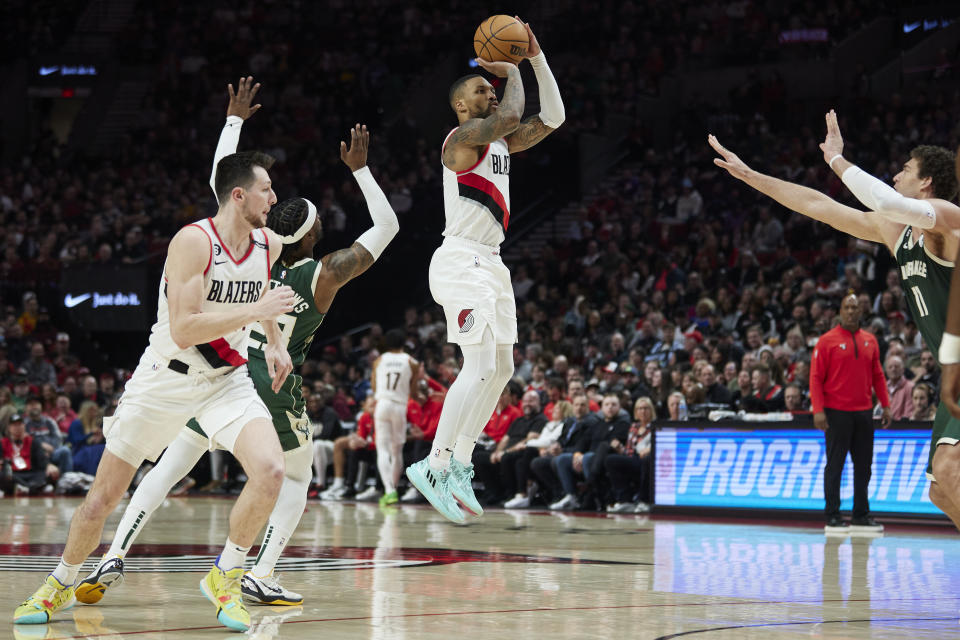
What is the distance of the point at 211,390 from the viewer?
20.5 ft

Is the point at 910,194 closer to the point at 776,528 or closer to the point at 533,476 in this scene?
the point at 776,528

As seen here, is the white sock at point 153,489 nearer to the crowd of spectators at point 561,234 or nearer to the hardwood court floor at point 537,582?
the hardwood court floor at point 537,582

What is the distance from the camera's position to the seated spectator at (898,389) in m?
13.8

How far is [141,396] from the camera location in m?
6.24

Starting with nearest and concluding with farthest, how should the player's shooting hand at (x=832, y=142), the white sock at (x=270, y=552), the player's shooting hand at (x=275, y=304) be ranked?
the player's shooting hand at (x=275, y=304)
the player's shooting hand at (x=832, y=142)
the white sock at (x=270, y=552)

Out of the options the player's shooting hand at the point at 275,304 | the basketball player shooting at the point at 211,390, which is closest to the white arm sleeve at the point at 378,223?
the basketball player shooting at the point at 211,390

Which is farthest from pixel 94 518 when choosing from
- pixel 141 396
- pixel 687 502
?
pixel 687 502

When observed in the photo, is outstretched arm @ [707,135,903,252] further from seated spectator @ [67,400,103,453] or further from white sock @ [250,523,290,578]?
seated spectator @ [67,400,103,453]

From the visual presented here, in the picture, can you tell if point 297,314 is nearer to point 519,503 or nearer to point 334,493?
point 519,503

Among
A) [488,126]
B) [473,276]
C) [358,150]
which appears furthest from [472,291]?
[358,150]

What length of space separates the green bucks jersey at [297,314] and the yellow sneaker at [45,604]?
1801 millimetres

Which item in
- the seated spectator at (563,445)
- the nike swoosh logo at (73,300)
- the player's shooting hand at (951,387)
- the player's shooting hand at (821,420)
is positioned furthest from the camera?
the nike swoosh logo at (73,300)

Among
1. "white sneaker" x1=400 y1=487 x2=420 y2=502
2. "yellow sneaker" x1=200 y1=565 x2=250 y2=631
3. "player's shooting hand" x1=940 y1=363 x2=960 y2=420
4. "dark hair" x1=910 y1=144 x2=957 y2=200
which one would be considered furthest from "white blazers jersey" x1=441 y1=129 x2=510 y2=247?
"white sneaker" x1=400 y1=487 x2=420 y2=502

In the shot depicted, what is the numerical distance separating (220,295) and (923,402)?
29.5ft
